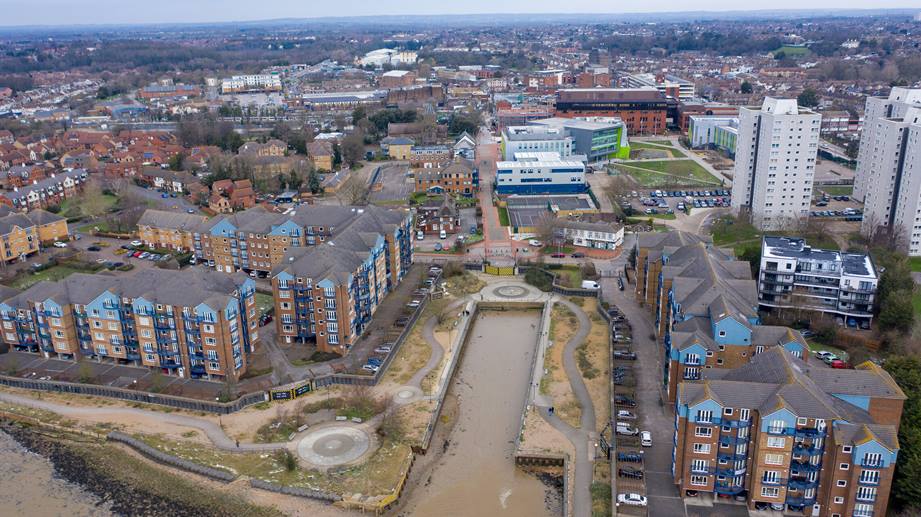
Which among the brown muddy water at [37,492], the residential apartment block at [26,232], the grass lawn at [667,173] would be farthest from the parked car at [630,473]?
the grass lawn at [667,173]

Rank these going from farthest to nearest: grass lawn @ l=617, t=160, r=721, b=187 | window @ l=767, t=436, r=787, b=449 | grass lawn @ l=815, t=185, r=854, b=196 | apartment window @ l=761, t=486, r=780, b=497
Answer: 1. grass lawn @ l=617, t=160, r=721, b=187
2. grass lawn @ l=815, t=185, r=854, b=196
3. apartment window @ l=761, t=486, r=780, b=497
4. window @ l=767, t=436, r=787, b=449

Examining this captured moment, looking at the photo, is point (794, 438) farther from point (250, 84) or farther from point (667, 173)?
point (250, 84)

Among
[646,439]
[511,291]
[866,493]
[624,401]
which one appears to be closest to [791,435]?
[866,493]

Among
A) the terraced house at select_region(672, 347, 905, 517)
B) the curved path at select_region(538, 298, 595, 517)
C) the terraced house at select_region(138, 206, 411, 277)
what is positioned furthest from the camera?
the terraced house at select_region(138, 206, 411, 277)

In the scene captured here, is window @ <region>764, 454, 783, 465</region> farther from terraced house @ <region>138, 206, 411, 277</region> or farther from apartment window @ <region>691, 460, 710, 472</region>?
terraced house @ <region>138, 206, 411, 277</region>

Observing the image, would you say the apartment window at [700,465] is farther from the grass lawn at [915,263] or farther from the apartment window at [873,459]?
the grass lawn at [915,263]

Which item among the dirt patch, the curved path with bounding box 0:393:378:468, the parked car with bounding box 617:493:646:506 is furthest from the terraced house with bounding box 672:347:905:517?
the curved path with bounding box 0:393:378:468
